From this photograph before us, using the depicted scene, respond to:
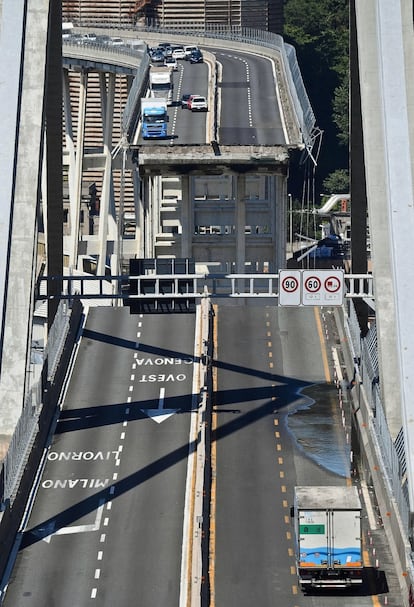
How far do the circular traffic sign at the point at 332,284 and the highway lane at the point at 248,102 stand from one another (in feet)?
127

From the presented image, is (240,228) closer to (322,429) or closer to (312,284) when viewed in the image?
(312,284)

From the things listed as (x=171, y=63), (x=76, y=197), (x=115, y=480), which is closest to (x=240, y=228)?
(x=76, y=197)

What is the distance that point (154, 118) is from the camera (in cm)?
11556

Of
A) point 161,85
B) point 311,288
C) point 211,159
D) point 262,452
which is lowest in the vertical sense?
point 262,452

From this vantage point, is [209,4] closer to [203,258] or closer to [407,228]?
[203,258]

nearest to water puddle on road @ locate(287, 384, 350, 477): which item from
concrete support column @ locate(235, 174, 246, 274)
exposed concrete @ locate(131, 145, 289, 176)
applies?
exposed concrete @ locate(131, 145, 289, 176)

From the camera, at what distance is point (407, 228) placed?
50969 mm

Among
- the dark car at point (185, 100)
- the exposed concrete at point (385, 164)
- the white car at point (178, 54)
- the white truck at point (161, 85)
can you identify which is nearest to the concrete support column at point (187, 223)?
the dark car at point (185, 100)

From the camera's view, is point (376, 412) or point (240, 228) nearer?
point (376, 412)

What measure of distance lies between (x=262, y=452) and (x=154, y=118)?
172 feet

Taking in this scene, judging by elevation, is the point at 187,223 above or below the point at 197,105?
below

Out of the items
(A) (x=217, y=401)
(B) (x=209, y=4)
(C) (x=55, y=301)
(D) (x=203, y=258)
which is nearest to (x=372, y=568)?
(A) (x=217, y=401)

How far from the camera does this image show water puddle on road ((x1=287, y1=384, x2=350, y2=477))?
2611 inches

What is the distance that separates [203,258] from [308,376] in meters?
45.5
